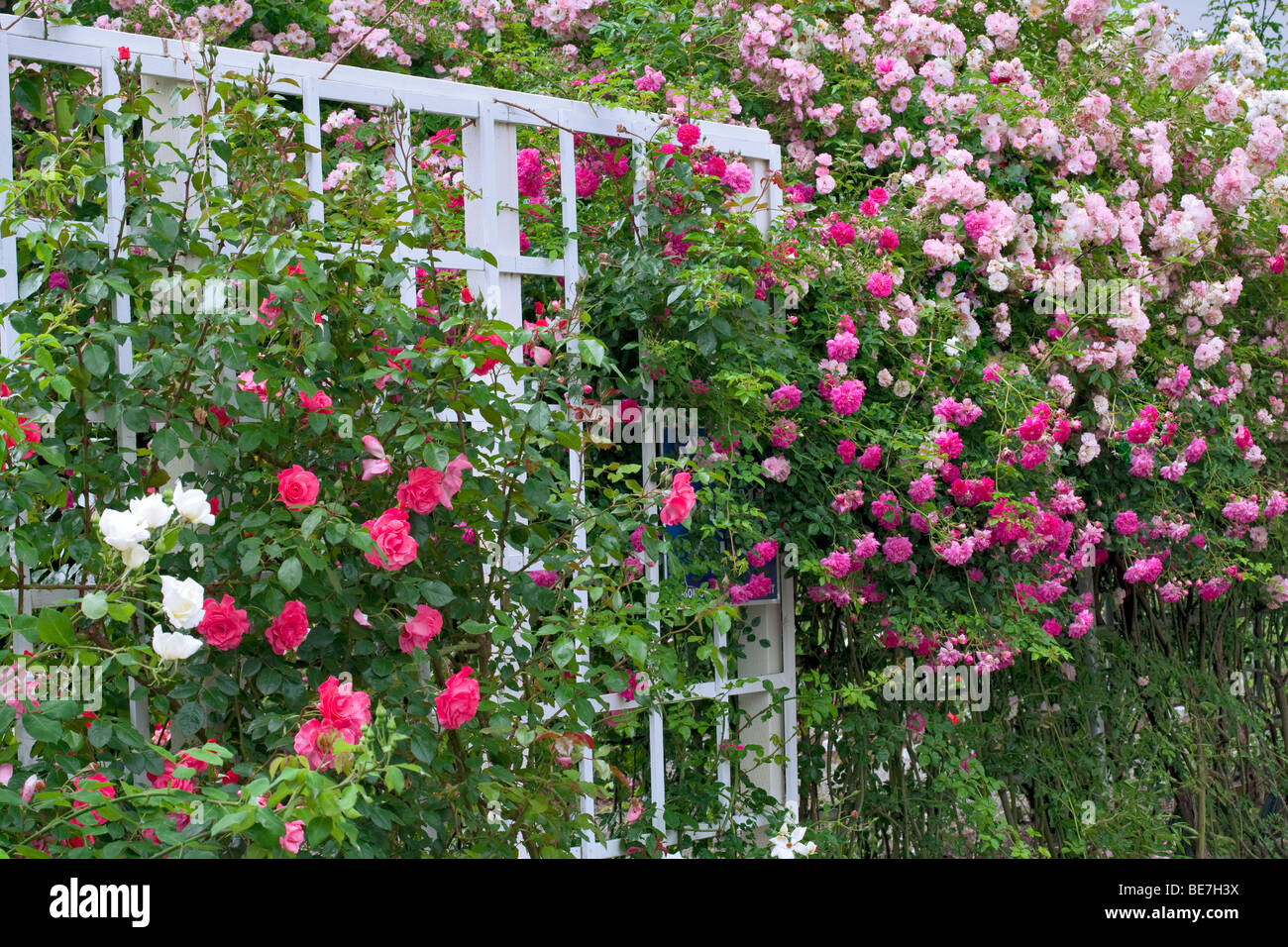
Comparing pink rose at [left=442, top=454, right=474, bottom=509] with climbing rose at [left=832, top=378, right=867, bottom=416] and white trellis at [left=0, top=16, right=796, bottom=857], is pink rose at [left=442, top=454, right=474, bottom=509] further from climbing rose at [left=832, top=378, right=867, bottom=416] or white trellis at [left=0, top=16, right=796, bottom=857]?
climbing rose at [left=832, top=378, right=867, bottom=416]

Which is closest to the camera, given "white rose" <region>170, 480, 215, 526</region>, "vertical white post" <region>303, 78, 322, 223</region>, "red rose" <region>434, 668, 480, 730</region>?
"white rose" <region>170, 480, 215, 526</region>

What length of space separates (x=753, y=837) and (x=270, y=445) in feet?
5.17

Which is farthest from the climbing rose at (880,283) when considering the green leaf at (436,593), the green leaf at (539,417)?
the green leaf at (436,593)

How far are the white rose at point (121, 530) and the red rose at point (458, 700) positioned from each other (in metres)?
0.56

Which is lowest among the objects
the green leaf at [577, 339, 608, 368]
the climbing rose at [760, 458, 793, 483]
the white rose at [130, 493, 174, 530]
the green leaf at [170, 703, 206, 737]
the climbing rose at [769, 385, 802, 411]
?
the green leaf at [170, 703, 206, 737]

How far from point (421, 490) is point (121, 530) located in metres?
0.52

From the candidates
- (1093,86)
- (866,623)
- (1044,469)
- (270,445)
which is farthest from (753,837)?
(1093,86)

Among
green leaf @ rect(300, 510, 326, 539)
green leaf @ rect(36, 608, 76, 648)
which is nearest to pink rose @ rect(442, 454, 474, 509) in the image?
green leaf @ rect(300, 510, 326, 539)

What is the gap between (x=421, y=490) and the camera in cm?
192

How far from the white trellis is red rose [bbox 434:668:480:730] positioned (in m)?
0.34

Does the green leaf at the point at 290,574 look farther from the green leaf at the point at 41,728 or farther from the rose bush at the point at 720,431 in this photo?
the green leaf at the point at 41,728

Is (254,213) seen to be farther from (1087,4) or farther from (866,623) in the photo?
(1087,4)

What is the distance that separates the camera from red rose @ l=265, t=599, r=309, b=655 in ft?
5.93
